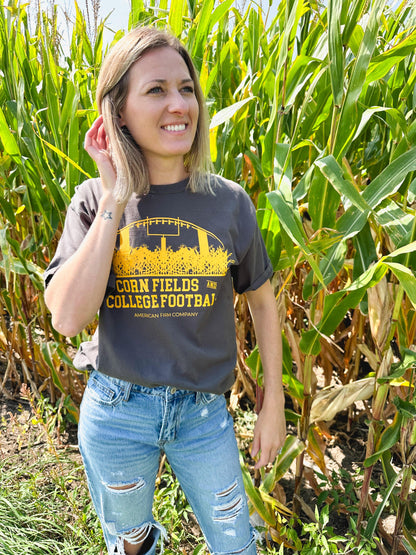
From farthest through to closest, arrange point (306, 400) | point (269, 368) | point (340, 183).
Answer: point (306, 400), point (269, 368), point (340, 183)

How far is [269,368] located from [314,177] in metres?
0.45

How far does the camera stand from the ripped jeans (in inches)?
41.1

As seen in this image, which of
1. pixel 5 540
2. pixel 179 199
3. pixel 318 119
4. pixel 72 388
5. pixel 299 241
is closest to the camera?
pixel 299 241

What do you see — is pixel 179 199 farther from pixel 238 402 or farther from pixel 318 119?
pixel 238 402

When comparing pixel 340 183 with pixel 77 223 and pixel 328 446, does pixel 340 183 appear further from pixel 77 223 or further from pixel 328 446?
pixel 328 446

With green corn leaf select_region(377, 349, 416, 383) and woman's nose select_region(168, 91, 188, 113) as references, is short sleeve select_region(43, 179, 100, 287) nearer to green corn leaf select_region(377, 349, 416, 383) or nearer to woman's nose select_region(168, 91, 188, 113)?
woman's nose select_region(168, 91, 188, 113)

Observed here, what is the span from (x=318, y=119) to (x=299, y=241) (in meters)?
0.44

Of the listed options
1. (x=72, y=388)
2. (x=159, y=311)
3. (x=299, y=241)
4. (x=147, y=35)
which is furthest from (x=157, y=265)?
(x=72, y=388)

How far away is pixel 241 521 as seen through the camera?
111cm

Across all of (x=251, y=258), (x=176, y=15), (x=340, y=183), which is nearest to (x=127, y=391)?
(x=251, y=258)

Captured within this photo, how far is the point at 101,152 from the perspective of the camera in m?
1.01

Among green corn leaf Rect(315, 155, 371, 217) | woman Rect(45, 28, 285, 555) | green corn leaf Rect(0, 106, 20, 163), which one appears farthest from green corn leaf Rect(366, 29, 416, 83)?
green corn leaf Rect(0, 106, 20, 163)

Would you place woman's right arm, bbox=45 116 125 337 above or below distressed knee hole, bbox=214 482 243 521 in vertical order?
above

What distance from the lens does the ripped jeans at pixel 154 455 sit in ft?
3.43
